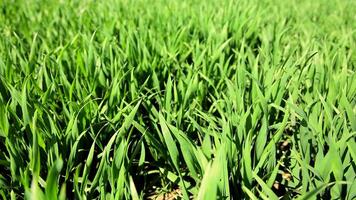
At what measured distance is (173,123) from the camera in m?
1.14

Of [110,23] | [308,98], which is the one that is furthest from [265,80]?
[110,23]

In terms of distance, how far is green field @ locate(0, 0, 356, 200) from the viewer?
0.82 m

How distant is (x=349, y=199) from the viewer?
0.83m

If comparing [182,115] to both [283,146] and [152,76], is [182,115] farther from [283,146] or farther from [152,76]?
[283,146]

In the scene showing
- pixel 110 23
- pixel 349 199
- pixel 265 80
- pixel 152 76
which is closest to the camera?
pixel 349 199

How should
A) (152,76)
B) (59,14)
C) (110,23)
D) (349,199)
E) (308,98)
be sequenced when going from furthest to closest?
(59,14) < (110,23) < (152,76) < (308,98) < (349,199)

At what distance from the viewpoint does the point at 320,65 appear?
1271mm

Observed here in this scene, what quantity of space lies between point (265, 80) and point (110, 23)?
1.05 metres

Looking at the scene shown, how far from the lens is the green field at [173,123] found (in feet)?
2.69

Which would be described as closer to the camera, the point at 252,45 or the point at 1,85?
the point at 1,85

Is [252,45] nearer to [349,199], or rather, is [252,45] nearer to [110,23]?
[110,23]

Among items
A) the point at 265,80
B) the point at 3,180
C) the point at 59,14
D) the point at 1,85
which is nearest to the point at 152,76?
the point at 265,80

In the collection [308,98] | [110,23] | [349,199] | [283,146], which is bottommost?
[283,146]

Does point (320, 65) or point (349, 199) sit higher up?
point (320, 65)
